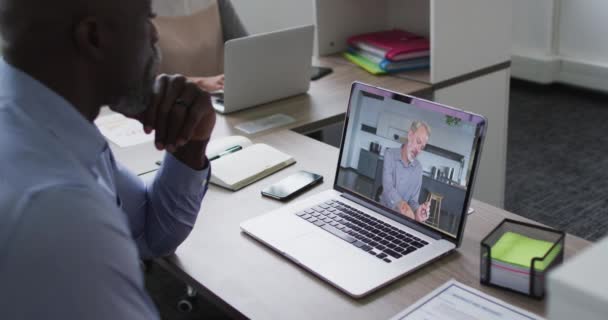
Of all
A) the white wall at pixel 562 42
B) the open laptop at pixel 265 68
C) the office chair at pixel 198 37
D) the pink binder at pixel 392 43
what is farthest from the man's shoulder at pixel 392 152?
the white wall at pixel 562 42

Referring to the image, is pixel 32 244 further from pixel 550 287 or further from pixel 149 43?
pixel 550 287

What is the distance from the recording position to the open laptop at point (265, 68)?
1.96 metres

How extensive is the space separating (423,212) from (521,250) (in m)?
0.20

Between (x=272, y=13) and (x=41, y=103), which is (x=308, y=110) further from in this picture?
(x=272, y=13)

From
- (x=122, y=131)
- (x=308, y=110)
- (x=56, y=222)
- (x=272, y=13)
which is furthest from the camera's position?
(x=272, y=13)

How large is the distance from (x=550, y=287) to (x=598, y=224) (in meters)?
2.44

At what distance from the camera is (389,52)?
239 centimetres

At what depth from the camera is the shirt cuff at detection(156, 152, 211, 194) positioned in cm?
134

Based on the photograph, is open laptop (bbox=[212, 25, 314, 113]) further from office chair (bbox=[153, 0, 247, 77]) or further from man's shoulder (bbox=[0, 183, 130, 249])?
man's shoulder (bbox=[0, 183, 130, 249])

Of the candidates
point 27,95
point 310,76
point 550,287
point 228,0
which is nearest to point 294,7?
point 228,0

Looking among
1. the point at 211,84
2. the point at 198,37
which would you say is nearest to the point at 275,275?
the point at 211,84

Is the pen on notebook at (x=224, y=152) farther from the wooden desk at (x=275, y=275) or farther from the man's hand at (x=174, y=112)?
the man's hand at (x=174, y=112)

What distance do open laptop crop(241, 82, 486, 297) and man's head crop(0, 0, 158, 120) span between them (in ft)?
1.56

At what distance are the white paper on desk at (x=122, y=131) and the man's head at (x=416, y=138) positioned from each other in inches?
34.7
